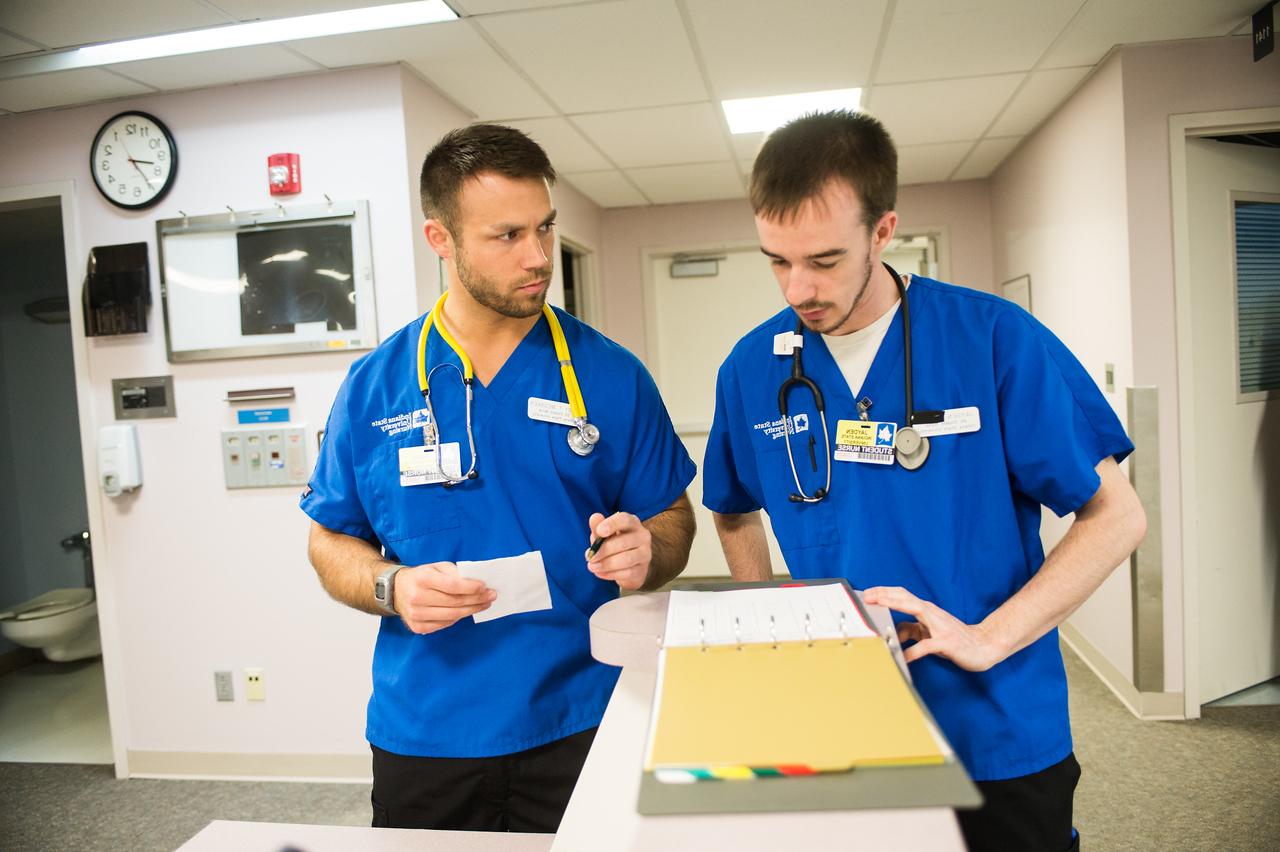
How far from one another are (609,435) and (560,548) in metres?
0.20

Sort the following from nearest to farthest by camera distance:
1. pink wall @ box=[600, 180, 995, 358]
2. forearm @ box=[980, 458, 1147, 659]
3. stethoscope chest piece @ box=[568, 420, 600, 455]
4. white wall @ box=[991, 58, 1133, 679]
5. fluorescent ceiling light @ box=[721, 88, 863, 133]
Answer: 1. forearm @ box=[980, 458, 1147, 659]
2. stethoscope chest piece @ box=[568, 420, 600, 455]
3. white wall @ box=[991, 58, 1133, 679]
4. fluorescent ceiling light @ box=[721, 88, 863, 133]
5. pink wall @ box=[600, 180, 995, 358]

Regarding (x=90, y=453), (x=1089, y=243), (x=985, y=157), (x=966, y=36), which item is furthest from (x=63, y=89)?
(x=985, y=157)

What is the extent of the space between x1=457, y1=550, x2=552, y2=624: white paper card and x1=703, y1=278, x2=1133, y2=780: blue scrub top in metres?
0.42

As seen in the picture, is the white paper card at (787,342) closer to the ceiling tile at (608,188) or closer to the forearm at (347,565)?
the forearm at (347,565)

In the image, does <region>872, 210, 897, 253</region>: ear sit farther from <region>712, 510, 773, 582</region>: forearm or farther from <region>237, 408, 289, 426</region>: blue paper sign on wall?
<region>237, 408, 289, 426</region>: blue paper sign on wall

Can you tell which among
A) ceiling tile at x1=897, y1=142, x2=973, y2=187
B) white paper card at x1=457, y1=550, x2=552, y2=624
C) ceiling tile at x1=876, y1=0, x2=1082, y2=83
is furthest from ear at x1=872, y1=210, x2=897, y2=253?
ceiling tile at x1=897, y1=142, x2=973, y2=187

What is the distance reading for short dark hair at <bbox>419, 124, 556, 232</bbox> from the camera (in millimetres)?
1272

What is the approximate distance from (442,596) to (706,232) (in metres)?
4.57

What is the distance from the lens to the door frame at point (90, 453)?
2891 mm

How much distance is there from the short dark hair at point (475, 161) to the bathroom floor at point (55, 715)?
2.98m

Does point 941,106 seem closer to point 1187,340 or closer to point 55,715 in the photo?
point 1187,340

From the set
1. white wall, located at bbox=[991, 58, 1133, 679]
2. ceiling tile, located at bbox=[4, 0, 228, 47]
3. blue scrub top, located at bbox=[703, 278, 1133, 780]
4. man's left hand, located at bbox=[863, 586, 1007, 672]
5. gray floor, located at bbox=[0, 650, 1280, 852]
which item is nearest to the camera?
man's left hand, located at bbox=[863, 586, 1007, 672]

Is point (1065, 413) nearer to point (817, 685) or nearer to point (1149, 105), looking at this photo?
point (817, 685)

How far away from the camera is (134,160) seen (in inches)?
112
